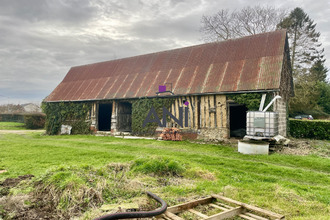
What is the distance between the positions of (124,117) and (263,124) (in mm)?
9986

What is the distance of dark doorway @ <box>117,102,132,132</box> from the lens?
16.1m

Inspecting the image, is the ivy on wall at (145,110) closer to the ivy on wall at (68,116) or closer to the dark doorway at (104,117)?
the ivy on wall at (68,116)

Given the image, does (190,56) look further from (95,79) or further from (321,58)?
(321,58)

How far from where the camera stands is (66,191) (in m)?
3.59

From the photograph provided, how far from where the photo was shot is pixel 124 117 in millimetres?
16516

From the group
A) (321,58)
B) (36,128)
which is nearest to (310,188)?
(36,128)

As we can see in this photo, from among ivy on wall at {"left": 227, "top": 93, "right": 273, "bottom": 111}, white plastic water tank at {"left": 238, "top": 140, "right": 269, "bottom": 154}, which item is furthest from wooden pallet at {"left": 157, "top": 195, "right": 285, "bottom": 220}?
ivy on wall at {"left": 227, "top": 93, "right": 273, "bottom": 111}

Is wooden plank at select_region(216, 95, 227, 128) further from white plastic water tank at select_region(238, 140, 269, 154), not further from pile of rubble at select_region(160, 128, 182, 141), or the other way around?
white plastic water tank at select_region(238, 140, 269, 154)

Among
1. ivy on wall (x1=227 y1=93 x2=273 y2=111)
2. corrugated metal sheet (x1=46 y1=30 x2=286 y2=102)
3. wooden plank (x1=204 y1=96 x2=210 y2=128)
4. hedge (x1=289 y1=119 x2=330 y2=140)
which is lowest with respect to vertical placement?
hedge (x1=289 y1=119 x2=330 y2=140)

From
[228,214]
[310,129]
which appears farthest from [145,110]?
[228,214]

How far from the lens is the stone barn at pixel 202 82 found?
11461 millimetres

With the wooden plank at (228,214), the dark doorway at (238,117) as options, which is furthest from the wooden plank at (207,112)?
the wooden plank at (228,214)

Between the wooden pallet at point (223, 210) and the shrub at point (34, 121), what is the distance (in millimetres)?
25775

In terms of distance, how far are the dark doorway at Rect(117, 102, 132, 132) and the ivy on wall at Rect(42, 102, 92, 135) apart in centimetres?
242
